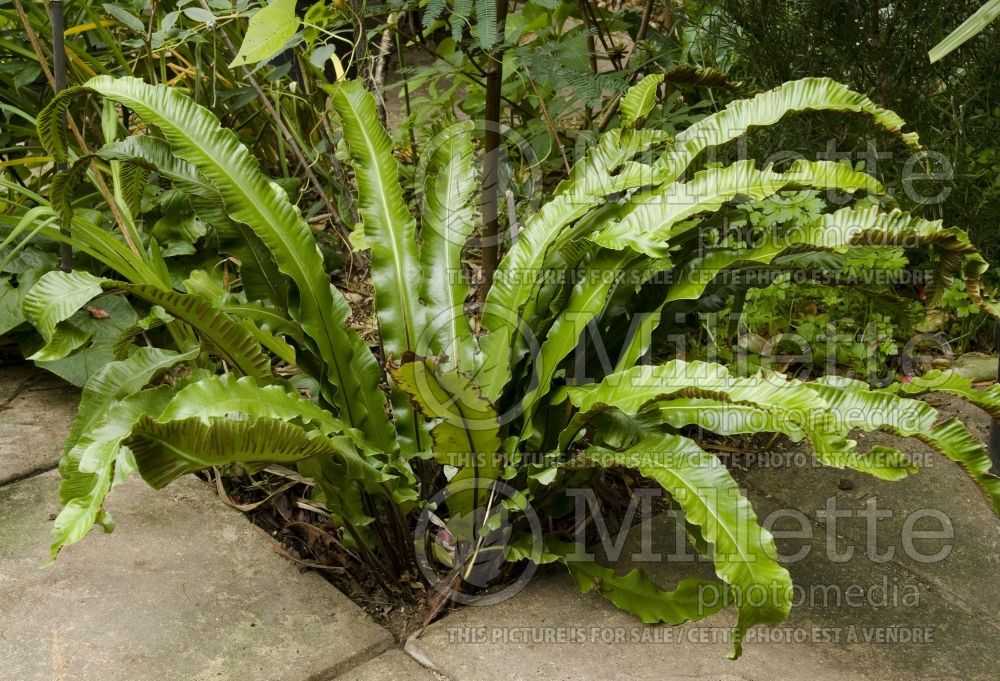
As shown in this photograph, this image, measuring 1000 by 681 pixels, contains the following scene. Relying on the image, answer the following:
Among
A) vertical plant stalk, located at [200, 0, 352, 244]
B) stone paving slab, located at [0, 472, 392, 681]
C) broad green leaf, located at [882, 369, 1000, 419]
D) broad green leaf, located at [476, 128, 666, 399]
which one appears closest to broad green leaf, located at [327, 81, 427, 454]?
broad green leaf, located at [476, 128, 666, 399]

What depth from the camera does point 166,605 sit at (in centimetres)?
198

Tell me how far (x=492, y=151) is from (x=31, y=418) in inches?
54.5

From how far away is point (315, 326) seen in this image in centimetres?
206

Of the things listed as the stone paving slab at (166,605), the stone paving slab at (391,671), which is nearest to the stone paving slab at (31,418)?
the stone paving slab at (166,605)

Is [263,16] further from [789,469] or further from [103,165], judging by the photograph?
[789,469]

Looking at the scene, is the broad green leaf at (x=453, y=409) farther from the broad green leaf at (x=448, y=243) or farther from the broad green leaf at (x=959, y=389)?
the broad green leaf at (x=959, y=389)

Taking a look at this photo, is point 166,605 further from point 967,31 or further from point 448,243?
point 967,31

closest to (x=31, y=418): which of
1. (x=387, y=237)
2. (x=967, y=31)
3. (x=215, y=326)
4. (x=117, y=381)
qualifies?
(x=117, y=381)

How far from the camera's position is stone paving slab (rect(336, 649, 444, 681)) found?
1821 millimetres

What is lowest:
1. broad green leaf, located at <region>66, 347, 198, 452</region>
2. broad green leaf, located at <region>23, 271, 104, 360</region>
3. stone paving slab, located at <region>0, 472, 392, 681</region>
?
stone paving slab, located at <region>0, 472, 392, 681</region>

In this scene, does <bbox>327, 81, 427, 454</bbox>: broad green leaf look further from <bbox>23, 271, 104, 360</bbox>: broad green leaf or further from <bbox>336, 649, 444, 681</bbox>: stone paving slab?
<bbox>23, 271, 104, 360</bbox>: broad green leaf

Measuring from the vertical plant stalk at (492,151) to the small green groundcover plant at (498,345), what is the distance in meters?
0.16

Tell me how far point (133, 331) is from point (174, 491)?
527 mm

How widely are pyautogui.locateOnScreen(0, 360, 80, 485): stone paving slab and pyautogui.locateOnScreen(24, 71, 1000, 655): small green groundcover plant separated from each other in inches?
20.6
